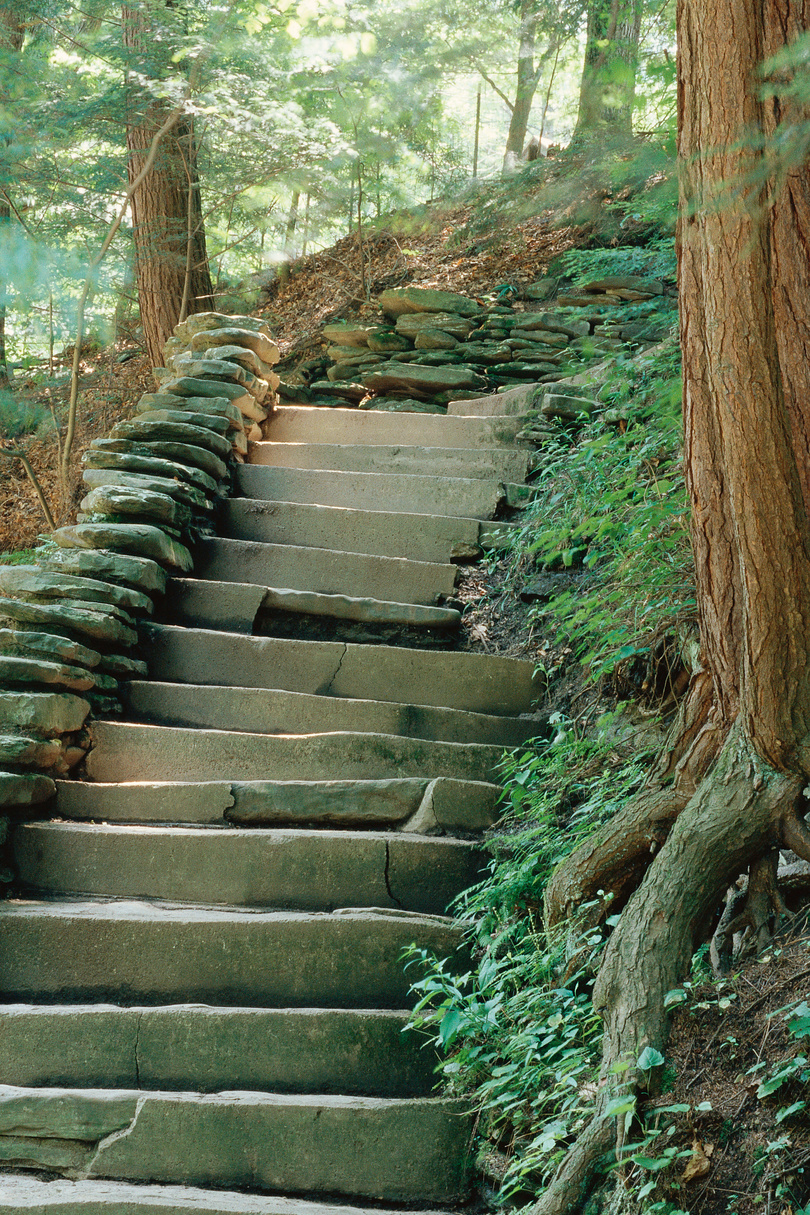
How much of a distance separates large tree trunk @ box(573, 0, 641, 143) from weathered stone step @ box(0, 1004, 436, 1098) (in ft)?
12.8

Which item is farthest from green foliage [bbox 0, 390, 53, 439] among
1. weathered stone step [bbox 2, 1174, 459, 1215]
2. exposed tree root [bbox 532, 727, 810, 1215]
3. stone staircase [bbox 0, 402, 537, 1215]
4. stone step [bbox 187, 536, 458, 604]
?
exposed tree root [bbox 532, 727, 810, 1215]

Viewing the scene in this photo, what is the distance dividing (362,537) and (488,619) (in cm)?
98

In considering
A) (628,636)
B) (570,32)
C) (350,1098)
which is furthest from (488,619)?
(570,32)

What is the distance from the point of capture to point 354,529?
16.1ft

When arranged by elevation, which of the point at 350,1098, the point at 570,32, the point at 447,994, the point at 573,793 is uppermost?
the point at 570,32

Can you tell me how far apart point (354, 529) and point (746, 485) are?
3102 mm

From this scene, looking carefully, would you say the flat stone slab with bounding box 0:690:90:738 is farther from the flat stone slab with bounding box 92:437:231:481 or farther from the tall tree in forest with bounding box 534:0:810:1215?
the tall tree in forest with bounding box 534:0:810:1215

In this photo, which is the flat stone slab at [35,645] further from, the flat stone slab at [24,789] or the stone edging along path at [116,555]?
the flat stone slab at [24,789]

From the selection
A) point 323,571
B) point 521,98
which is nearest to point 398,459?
point 323,571

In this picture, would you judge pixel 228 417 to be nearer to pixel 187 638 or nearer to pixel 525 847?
pixel 187 638

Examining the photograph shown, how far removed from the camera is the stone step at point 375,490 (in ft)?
16.8

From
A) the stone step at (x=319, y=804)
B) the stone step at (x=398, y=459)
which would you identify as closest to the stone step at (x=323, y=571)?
the stone step at (x=398, y=459)

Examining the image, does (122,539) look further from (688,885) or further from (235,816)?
(688,885)

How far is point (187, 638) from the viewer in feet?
13.5
